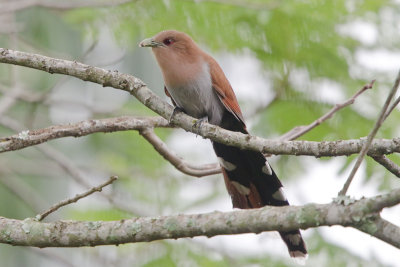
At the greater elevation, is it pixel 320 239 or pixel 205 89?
pixel 205 89

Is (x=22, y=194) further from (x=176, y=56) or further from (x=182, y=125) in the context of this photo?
(x=182, y=125)

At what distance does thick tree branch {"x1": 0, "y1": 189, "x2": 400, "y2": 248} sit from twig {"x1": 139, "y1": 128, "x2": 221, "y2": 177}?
1.09 metres

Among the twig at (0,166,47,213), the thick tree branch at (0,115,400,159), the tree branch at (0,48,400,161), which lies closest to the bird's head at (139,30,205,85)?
the tree branch at (0,48,400,161)

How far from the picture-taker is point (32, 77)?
8.48 metres

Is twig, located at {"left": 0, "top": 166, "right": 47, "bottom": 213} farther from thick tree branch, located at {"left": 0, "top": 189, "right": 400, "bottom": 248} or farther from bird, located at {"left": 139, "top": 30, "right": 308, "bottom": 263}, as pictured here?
thick tree branch, located at {"left": 0, "top": 189, "right": 400, "bottom": 248}

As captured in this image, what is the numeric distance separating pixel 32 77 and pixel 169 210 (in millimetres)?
3274

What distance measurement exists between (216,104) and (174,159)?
0.58 metres

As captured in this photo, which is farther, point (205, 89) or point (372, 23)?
point (372, 23)

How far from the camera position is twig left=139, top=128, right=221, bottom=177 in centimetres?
401

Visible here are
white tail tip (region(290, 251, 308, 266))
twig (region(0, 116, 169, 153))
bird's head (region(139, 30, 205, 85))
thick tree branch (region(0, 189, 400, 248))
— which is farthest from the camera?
bird's head (region(139, 30, 205, 85))

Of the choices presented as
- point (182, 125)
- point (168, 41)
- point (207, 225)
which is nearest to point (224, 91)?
point (168, 41)

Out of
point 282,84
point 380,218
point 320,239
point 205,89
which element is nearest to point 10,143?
point 205,89

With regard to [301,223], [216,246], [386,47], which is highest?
[386,47]

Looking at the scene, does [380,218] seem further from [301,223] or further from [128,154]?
[128,154]
